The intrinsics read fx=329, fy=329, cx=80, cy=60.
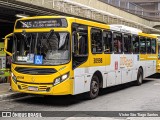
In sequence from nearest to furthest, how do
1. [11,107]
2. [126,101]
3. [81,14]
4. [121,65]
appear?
[11,107] → [126,101] → [121,65] → [81,14]

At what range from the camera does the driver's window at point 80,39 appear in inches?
408

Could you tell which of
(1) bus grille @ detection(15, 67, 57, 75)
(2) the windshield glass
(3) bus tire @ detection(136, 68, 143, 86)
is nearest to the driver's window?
(2) the windshield glass

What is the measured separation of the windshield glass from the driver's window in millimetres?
322

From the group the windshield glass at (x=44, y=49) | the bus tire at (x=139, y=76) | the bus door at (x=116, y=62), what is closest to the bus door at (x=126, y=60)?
the bus door at (x=116, y=62)

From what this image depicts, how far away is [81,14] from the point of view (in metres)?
19.4

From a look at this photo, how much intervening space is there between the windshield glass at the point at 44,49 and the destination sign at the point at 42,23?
260 mm

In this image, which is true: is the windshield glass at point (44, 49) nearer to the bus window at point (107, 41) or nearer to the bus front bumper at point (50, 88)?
the bus front bumper at point (50, 88)

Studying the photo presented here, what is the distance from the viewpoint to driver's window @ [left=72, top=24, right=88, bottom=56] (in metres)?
10.4

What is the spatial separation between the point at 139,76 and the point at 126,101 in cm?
610

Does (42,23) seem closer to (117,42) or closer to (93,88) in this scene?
(93,88)

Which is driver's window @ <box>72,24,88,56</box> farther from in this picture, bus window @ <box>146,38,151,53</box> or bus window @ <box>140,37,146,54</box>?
bus window @ <box>146,38,151,53</box>

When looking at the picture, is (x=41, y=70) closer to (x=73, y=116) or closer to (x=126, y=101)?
(x=73, y=116)

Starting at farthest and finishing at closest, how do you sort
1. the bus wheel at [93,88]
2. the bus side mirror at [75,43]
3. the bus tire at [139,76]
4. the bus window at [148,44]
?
the bus window at [148,44]
the bus tire at [139,76]
the bus wheel at [93,88]
the bus side mirror at [75,43]

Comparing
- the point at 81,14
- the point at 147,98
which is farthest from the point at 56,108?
the point at 81,14
